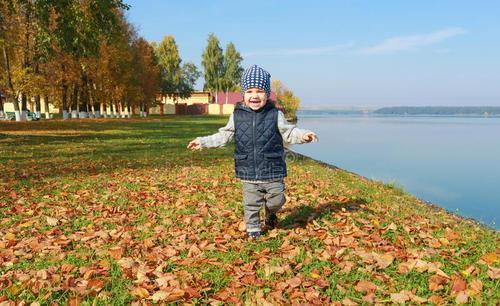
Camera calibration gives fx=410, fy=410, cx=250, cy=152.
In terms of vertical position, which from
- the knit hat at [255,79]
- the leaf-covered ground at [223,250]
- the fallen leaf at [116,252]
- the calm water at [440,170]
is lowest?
the calm water at [440,170]

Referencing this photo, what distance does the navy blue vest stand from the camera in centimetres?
520

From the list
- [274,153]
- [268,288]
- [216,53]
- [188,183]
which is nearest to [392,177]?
[188,183]

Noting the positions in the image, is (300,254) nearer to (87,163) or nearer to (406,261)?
(406,261)

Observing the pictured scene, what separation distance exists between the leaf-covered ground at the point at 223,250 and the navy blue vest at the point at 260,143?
93 centimetres

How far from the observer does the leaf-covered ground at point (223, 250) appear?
152 inches

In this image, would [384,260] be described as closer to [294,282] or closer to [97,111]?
[294,282]

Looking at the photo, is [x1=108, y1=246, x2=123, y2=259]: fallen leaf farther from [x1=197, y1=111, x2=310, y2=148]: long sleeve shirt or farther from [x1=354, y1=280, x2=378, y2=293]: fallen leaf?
[x1=354, y1=280, x2=378, y2=293]: fallen leaf

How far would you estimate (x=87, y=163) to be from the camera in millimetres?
13523

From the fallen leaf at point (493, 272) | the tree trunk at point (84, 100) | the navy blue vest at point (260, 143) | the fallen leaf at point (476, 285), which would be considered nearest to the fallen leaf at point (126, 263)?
the navy blue vest at point (260, 143)

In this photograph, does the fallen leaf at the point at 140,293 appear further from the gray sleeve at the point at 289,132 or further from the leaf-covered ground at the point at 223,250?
the gray sleeve at the point at 289,132

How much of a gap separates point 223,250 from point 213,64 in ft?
316

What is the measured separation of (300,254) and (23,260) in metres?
3.28

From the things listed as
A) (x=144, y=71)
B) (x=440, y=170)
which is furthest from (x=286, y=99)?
(x=440, y=170)

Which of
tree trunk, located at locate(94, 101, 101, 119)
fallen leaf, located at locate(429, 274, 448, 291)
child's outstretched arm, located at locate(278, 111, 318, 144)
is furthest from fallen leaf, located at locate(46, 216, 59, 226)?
tree trunk, located at locate(94, 101, 101, 119)
